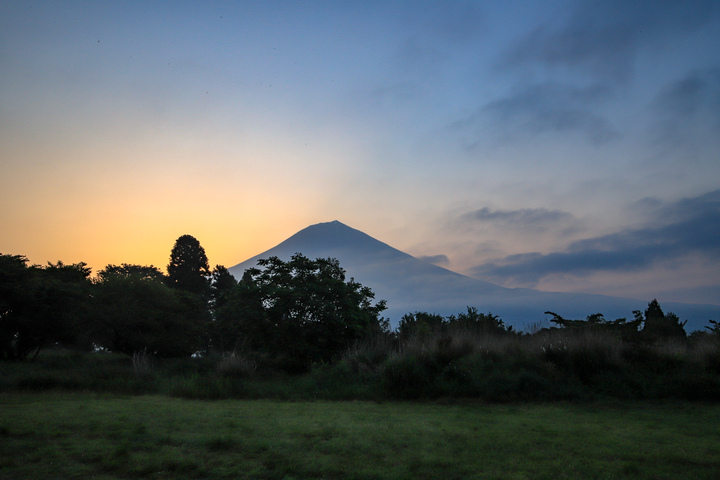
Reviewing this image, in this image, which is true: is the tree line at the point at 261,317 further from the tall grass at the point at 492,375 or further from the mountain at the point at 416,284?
the mountain at the point at 416,284

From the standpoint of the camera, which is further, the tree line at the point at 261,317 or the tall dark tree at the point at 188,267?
the tall dark tree at the point at 188,267

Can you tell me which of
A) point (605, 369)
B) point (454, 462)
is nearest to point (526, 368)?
point (605, 369)

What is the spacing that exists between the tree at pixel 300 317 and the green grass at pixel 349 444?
11592 mm

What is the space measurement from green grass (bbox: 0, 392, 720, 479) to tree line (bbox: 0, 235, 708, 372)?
6.65m

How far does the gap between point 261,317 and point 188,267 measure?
3186cm

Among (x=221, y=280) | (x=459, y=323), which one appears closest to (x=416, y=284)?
(x=221, y=280)

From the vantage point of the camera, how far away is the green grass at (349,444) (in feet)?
15.7

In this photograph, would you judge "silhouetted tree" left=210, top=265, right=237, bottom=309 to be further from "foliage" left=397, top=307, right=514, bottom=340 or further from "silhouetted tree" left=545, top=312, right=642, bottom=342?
"silhouetted tree" left=545, top=312, right=642, bottom=342

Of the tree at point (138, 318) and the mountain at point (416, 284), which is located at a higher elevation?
the mountain at point (416, 284)

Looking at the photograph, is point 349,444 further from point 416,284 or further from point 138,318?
point 416,284

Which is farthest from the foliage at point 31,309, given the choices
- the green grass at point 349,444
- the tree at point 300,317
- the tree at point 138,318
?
the green grass at point 349,444

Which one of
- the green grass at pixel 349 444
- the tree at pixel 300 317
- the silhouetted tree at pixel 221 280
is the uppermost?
the silhouetted tree at pixel 221 280

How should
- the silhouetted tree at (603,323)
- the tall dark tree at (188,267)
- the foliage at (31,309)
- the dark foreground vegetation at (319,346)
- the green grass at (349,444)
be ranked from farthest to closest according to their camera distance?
the tall dark tree at (188,267) → the foliage at (31,309) → the silhouetted tree at (603,323) → the dark foreground vegetation at (319,346) → the green grass at (349,444)

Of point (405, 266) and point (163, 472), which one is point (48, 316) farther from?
point (405, 266)
